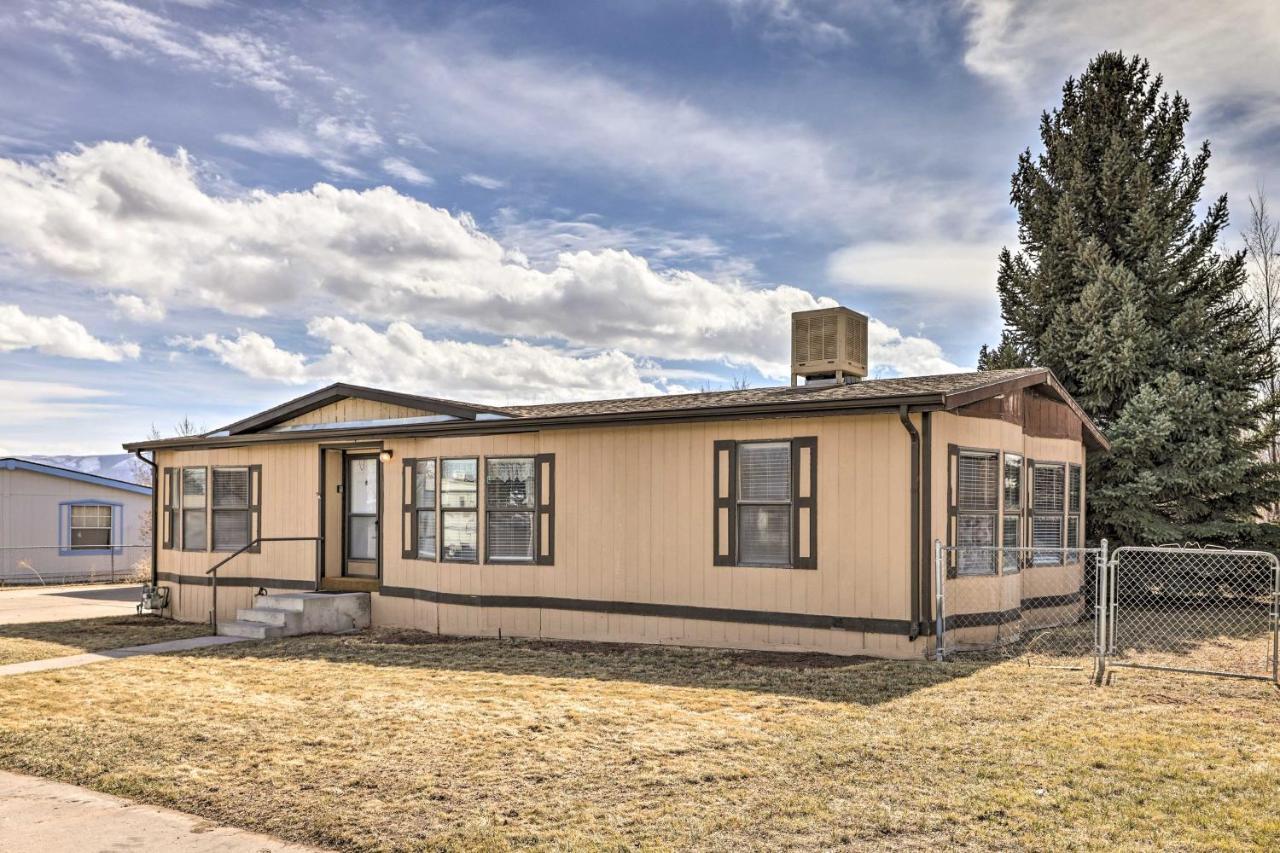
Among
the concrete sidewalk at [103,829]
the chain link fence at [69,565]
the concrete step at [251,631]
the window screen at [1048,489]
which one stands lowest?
the chain link fence at [69,565]

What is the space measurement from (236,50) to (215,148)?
2385 millimetres

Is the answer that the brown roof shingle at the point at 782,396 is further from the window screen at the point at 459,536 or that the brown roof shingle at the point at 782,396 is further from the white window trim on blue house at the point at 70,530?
the white window trim on blue house at the point at 70,530

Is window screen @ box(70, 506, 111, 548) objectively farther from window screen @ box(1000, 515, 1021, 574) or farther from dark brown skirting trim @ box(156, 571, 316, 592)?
window screen @ box(1000, 515, 1021, 574)

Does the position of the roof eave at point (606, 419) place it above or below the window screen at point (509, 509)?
above

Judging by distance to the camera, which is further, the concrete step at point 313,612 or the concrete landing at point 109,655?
the concrete step at point 313,612

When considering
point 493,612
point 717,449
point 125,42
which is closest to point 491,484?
point 493,612

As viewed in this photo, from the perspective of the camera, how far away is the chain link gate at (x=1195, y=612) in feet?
30.2

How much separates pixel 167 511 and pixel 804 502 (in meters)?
11.3

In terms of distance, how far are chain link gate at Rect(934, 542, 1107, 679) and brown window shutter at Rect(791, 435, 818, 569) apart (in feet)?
4.25

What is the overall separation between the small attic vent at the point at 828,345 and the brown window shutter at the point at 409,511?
5457mm

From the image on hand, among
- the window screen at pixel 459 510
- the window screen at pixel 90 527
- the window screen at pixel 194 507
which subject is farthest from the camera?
the window screen at pixel 90 527

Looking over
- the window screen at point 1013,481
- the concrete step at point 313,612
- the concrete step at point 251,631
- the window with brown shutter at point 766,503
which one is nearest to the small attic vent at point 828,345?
the window screen at point 1013,481

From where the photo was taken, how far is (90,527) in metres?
26.3

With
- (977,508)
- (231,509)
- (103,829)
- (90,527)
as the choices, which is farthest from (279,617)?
(90,527)
